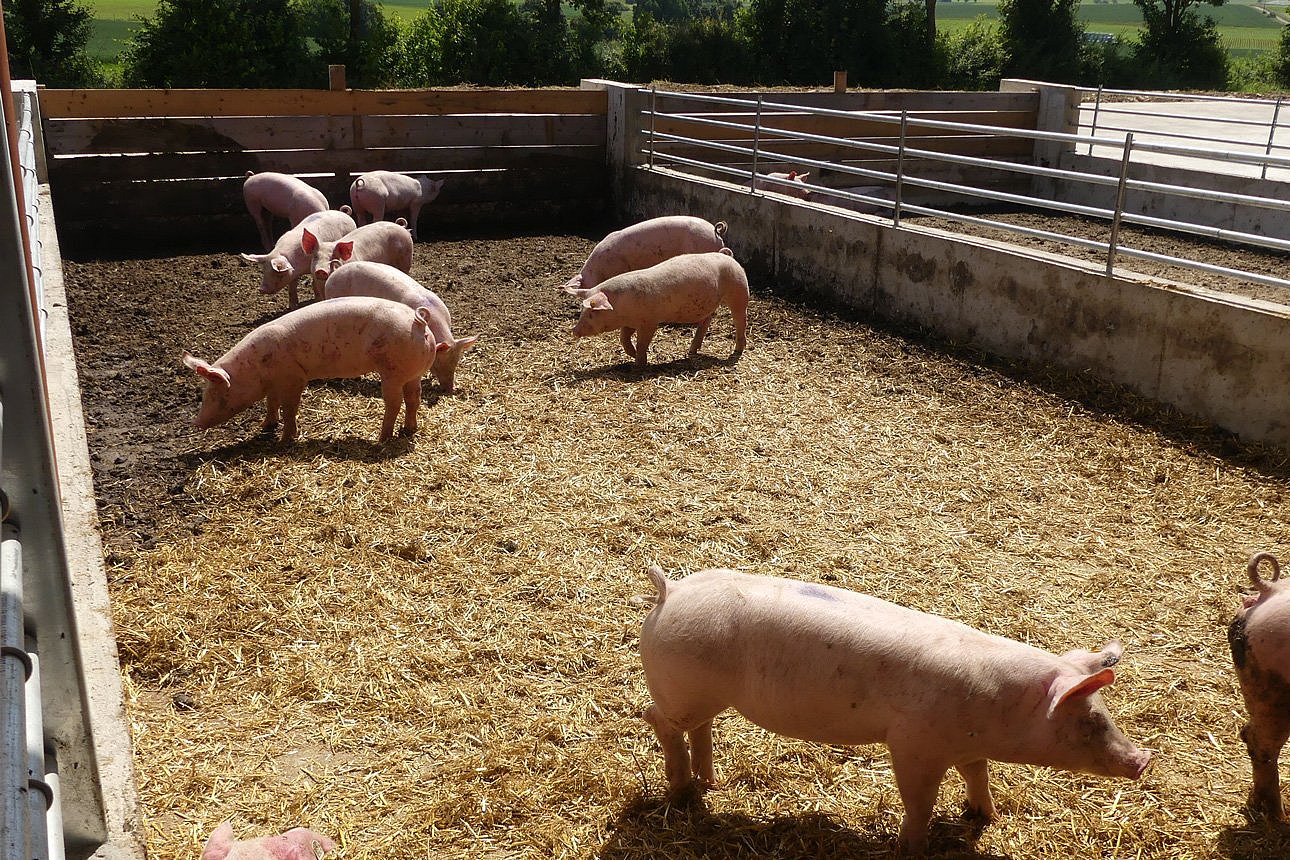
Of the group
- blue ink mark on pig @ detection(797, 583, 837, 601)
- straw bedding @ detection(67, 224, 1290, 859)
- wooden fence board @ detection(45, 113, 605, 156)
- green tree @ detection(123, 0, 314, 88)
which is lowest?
straw bedding @ detection(67, 224, 1290, 859)

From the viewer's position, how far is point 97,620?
9.72 ft

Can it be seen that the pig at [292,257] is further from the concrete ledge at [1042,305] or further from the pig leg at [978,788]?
the pig leg at [978,788]

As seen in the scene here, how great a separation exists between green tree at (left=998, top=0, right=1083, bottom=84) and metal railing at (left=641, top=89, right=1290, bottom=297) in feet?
56.1

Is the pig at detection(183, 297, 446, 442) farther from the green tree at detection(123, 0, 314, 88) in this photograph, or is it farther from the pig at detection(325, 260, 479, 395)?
the green tree at detection(123, 0, 314, 88)

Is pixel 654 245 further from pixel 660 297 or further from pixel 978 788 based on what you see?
pixel 978 788

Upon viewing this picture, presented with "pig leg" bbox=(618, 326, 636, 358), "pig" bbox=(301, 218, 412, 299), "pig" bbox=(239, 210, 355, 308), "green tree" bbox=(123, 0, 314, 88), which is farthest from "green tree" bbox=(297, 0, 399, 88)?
"pig leg" bbox=(618, 326, 636, 358)

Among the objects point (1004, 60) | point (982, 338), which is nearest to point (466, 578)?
point (982, 338)

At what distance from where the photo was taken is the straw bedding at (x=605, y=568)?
9.77 feet

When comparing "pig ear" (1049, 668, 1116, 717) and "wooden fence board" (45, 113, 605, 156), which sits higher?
"wooden fence board" (45, 113, 605, 156)

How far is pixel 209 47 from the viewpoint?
69.7ft

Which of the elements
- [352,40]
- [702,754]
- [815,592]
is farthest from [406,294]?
[352,40]

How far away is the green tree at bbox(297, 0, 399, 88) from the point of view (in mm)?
23328

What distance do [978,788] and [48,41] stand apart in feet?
79.7

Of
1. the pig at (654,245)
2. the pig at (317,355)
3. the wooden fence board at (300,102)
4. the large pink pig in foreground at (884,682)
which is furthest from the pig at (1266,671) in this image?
the wooden fence board at (300,102)
